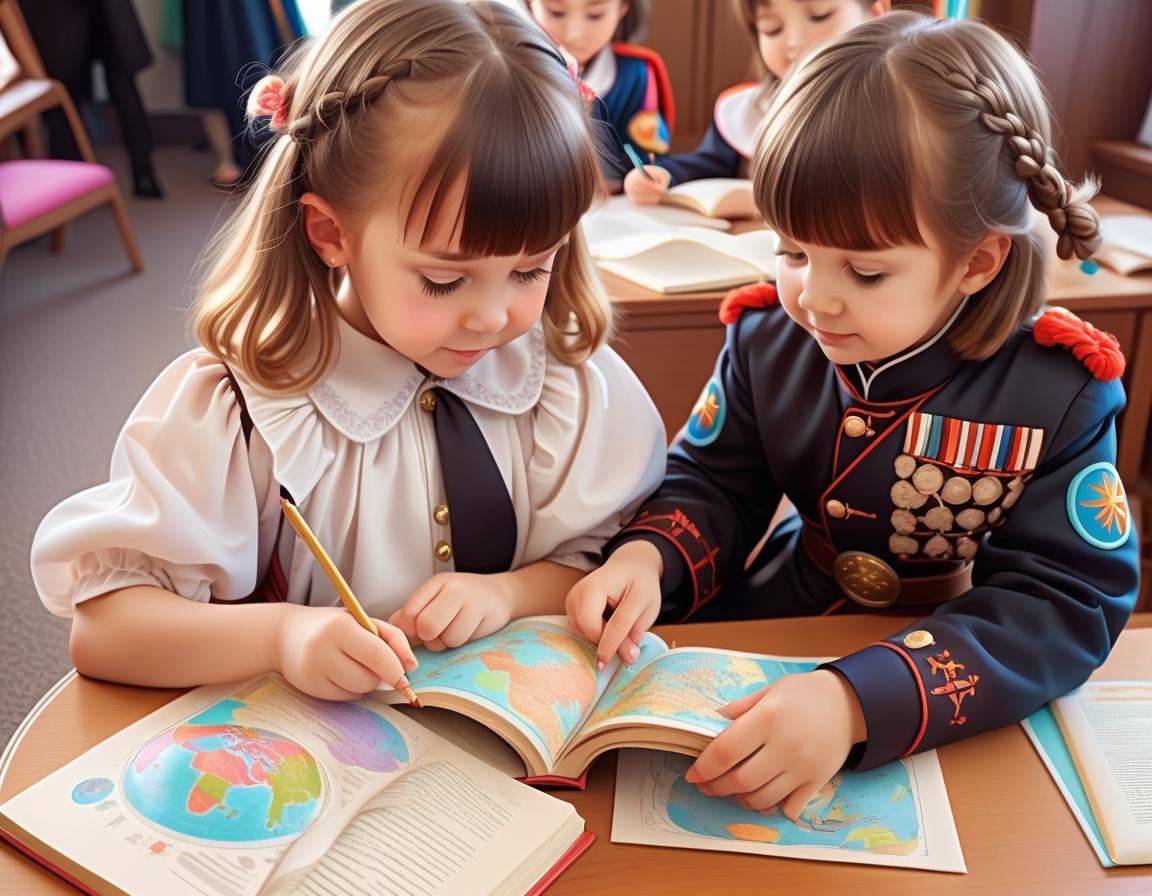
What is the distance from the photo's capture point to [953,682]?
0.89 m

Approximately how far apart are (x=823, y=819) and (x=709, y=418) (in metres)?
0.49

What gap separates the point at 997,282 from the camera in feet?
3.37

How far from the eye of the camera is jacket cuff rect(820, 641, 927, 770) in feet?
2.85

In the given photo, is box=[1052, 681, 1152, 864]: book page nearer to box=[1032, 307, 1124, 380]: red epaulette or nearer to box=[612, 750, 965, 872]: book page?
box=[612, 750, 965, 872]: book page

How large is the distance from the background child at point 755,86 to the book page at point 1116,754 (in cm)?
123

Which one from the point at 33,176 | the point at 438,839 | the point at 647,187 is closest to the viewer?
the point at 438,839

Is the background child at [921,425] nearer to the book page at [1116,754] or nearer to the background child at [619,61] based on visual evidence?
the book page at [1116,754]

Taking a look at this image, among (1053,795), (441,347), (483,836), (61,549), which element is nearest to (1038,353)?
(1053,795)

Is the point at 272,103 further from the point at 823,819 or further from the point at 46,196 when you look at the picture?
the point at 46,196

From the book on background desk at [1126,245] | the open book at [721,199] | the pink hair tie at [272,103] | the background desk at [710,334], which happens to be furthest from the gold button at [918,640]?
the open book at [721,199]

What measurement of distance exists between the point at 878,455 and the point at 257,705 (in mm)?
607

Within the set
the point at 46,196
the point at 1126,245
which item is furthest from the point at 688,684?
the point at 46,196

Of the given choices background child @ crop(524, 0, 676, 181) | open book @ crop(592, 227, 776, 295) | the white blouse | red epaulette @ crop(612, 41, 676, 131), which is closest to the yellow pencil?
the white blouse

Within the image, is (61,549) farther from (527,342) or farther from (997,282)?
(997,282)
